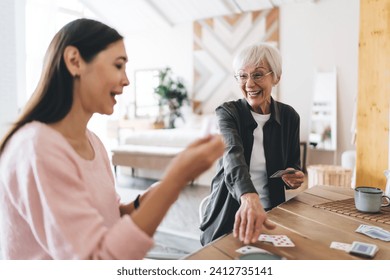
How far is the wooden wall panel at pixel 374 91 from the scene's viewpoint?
97.0 inches

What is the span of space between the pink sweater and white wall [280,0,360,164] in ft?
17.4

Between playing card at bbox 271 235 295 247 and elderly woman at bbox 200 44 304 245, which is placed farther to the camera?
elderly woman at bbox 200 44 304 245

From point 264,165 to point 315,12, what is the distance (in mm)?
4937

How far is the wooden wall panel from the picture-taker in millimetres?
2465

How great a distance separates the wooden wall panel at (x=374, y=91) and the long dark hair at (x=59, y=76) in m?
2.26

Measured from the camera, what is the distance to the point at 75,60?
0.75 m

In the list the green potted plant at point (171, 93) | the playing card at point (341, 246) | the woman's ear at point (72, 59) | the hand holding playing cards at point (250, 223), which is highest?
the green potted plant at point (171, 93)

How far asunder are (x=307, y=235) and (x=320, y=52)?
16.9 ft

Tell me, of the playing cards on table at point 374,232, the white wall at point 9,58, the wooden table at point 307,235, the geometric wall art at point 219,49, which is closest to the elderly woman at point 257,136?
the wooden table at point 307,235

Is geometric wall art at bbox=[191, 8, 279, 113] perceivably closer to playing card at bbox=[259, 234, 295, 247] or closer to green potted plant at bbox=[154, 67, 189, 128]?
green potted plant at bbox=[154, 67, 189, 128]

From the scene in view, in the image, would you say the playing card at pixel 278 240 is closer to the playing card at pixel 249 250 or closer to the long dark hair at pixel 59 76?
the playing card at pixel 249 250

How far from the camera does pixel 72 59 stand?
751 mm

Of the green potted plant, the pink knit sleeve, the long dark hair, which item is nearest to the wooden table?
the pink knit sleeve
